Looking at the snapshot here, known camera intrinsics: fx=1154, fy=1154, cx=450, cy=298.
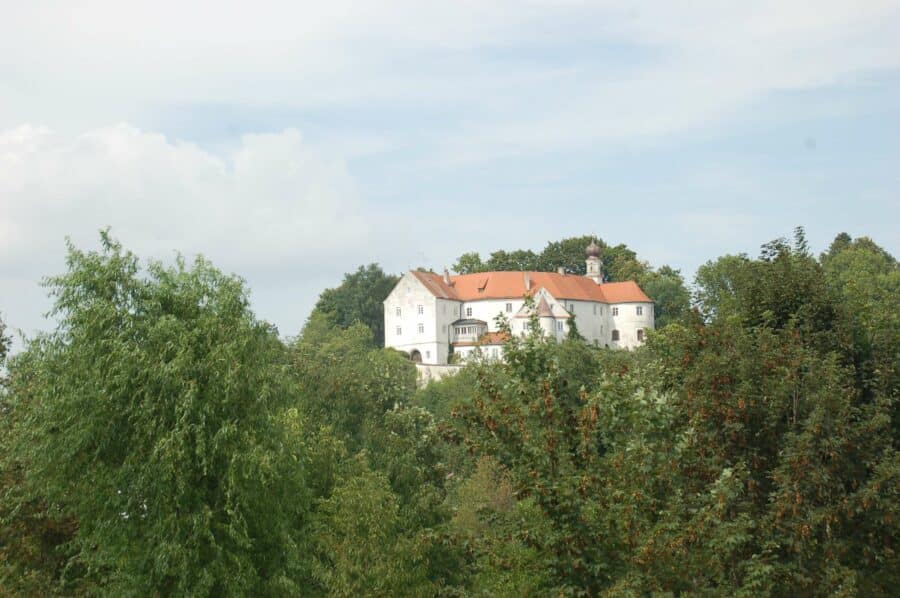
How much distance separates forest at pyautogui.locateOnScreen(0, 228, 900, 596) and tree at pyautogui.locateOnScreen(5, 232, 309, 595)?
6 cm

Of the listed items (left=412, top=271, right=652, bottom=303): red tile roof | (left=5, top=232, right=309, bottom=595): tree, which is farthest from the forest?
(left=412, top=271, right=652, bottom=303): red tile roof

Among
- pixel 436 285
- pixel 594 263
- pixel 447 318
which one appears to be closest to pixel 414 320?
pixel 447 318

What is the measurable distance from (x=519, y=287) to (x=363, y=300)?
18.6 meters

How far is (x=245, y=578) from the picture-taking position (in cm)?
2108

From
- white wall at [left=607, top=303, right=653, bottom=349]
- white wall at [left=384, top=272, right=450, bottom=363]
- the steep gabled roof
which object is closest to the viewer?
white wall at [left=384, top=272, right=450, bottom=363]

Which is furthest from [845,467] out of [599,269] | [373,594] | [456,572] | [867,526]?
[599,269]

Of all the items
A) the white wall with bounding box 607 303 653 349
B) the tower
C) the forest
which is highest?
the tower

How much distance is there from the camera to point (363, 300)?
119188 millimetres

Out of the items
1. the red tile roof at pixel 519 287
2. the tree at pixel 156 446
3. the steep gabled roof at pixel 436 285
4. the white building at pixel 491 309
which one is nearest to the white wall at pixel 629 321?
the white building at pixel 491 309

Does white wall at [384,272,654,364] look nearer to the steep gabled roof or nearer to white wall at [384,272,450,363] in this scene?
white wall at [384,272,450,363]

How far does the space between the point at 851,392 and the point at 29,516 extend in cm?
1602

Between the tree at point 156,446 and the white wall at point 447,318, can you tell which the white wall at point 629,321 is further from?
the tree at point 156,446

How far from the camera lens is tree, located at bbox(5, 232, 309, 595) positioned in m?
20.8

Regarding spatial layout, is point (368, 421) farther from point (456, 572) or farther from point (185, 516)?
point (185, 516)
